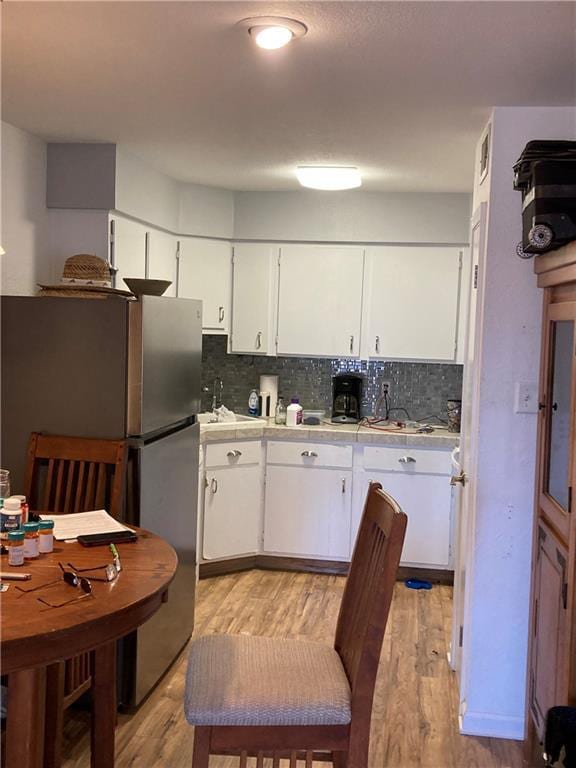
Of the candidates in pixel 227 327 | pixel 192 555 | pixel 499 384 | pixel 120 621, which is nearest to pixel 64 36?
pixel 120 621

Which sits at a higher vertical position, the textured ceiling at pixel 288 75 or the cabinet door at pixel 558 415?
the textured ceiling at pixel 288 75

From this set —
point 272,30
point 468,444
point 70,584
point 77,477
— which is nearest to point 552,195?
point 272,30

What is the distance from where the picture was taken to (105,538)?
2.23 metres

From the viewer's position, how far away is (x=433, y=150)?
11.3 ft

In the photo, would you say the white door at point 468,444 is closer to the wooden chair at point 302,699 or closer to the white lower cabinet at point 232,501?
the wooden chair at point 302,699

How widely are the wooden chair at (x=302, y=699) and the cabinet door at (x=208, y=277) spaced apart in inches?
117

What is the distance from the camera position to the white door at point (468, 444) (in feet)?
9.42

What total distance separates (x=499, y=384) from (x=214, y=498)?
2.13 meters

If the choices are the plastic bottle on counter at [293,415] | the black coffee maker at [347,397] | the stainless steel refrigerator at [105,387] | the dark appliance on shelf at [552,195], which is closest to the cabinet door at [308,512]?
the plastic bottle on counter at [293,415]

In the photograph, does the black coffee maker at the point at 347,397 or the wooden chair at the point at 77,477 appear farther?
the black coffee maker at the point at 347,397

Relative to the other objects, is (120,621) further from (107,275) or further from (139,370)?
(107,275)

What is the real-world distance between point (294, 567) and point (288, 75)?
3087 mm

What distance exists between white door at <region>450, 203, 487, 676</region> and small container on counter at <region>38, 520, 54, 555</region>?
1527mm

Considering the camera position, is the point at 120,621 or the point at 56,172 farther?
the point at 56,172
